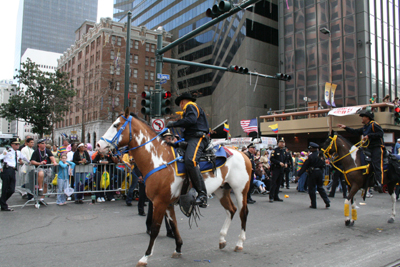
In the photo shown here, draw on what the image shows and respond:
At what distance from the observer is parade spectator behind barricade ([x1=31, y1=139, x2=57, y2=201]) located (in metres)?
9.51

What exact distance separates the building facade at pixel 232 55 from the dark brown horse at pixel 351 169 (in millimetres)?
14503

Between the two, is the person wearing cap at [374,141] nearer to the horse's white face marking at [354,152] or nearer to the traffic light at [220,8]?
the horse's white face marking at [354,152]

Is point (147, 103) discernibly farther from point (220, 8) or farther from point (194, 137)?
point (194, 137)

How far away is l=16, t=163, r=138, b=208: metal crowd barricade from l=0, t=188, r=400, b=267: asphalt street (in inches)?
30.9

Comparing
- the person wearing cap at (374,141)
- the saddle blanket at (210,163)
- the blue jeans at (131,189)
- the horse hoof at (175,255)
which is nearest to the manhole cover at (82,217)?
the blue jeans at (131,189)

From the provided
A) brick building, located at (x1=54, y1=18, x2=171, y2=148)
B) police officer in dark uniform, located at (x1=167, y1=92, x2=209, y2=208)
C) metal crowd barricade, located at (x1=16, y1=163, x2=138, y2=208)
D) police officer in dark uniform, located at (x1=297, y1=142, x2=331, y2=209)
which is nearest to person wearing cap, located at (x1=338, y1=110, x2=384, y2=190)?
police officer in dark uniform, located at (x1=297, y1=142, x2=331, y2=209)

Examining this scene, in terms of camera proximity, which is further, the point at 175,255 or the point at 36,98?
the point at 36,98

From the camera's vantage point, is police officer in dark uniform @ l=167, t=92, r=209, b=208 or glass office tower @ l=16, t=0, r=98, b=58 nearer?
police officer in dark uniform @ l=167, t=92, r=209, b=208

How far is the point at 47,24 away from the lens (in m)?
174

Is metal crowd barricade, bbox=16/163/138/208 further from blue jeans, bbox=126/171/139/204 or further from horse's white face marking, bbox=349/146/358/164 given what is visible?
horse's white face marking, bbox=349/146/358/164

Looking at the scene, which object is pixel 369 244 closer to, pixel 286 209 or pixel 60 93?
pixel 286 209

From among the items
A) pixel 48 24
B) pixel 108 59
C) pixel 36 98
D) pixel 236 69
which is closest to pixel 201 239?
pixel 236 69

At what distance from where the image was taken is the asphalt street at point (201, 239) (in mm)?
4875

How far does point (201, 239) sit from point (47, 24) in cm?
20248
